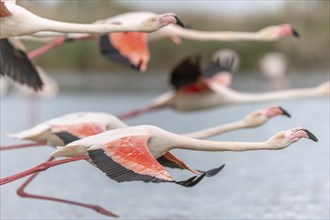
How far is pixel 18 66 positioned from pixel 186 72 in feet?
4.70

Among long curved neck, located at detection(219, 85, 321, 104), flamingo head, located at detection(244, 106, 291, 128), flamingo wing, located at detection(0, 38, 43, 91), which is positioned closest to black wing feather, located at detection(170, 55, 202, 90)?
long curved neck, located at detection(219, 85, 321, 104)

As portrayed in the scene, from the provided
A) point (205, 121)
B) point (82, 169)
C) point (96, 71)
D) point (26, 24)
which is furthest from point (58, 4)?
point (26, 24)

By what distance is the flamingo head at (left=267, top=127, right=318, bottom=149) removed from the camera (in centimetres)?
427

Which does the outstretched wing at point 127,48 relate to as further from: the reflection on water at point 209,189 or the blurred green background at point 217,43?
the blurred green background at point 217,43

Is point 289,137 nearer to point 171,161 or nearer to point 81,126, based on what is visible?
point 171,161

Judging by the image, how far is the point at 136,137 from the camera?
4.38 metres

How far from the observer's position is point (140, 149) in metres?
4.27

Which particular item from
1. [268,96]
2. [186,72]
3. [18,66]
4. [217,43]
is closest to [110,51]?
[18,66]

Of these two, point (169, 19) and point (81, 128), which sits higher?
point (169, 19)

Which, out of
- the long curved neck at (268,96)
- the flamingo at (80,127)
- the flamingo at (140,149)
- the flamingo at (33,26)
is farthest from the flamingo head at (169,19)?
the long curved neck at (268,96)

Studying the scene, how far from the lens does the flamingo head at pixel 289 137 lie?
427cm

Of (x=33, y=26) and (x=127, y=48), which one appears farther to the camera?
(x=127, y=48)

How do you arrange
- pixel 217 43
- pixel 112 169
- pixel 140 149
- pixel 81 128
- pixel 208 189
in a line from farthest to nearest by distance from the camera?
pixel 217 43
pixel 208 189
pixel 81 128
pixel 140 149
pixel 112 169

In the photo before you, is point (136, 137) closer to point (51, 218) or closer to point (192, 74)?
point (51, 218)
